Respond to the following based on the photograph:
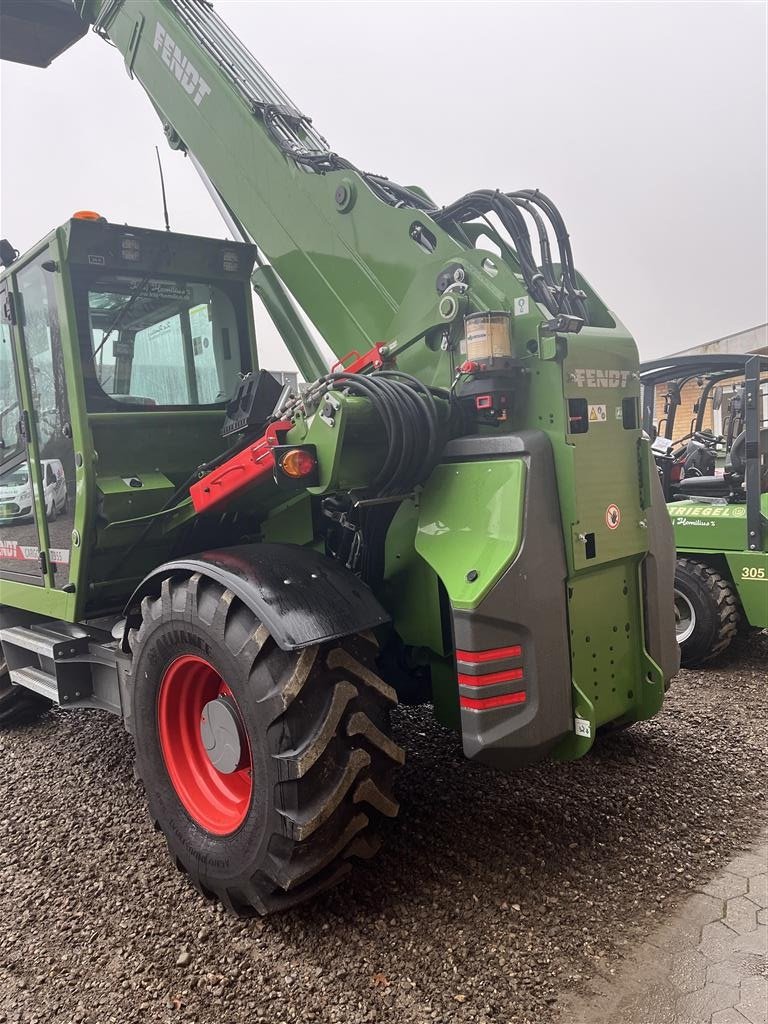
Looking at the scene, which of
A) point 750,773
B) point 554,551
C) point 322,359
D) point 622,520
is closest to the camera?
point 554,551

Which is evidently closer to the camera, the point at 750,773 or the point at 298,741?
the point at 298,741

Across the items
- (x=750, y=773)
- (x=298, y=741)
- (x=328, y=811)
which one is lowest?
(x=750, y=773)

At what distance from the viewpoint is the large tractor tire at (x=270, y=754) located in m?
2.45

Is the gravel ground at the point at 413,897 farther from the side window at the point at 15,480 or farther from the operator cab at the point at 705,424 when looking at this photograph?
the operator cab at the point at 705,424

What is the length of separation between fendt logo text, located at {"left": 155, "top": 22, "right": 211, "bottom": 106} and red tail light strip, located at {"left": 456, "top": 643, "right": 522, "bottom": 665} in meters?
2.91

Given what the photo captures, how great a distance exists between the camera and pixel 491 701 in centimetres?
245

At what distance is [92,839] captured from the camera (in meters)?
3.29

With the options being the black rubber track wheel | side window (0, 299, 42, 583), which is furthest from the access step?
side window (0, 299, 42, 583)

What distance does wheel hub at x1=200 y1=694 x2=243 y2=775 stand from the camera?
2721mm

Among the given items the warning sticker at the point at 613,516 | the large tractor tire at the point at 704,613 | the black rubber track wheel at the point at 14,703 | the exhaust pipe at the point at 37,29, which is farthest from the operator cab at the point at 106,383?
the large tractor tire at the point at 704,613

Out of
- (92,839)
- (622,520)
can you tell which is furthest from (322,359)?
(92,839)

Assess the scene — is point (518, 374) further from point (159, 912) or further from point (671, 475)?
point (671, 475)

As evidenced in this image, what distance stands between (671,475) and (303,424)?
4.34 m

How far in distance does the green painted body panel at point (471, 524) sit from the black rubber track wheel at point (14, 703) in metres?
3.15
